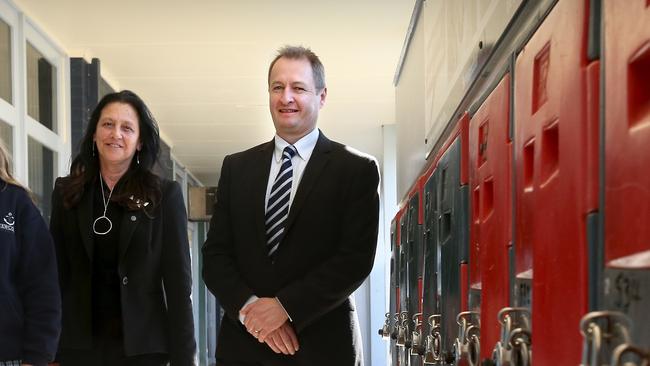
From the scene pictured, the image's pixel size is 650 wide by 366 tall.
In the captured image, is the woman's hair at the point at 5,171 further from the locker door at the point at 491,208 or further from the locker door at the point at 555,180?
the locker door at the point at 555,180

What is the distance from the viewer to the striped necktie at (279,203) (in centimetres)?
250

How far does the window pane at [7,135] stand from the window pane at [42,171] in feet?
1.61

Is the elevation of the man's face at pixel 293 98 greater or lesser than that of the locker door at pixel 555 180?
greater

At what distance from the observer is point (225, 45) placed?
7234 millimetres

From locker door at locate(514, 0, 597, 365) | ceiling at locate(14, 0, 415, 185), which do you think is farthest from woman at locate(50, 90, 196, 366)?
ceiling at locate(14, 0, 415, 185)

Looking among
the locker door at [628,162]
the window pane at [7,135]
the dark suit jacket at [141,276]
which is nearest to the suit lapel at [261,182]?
the dark suit jacket at [141,276]

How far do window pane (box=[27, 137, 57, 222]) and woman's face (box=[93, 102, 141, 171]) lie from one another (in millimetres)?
3687

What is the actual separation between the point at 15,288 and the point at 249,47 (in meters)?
5.08

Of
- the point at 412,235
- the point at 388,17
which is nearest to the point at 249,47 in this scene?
the point at 388,17

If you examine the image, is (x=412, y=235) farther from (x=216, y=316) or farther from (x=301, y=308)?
(x=216, y=316)

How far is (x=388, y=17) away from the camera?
6480 millimetres

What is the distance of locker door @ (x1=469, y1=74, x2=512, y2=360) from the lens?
1.66m

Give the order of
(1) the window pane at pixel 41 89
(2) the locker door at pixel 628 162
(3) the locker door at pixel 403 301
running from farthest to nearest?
(1) the window pane at pixel 41 89
(3) the locker door at pixel 403 301
(2) the locker door at pixel 628 162

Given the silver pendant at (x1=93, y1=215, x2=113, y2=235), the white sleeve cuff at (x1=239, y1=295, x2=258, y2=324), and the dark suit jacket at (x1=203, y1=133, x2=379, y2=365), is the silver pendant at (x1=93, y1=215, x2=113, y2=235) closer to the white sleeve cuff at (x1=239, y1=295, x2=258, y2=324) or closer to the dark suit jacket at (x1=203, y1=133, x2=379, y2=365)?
the dark suit jacket at (x1=203, y1=133, x2=379, y2=365)
